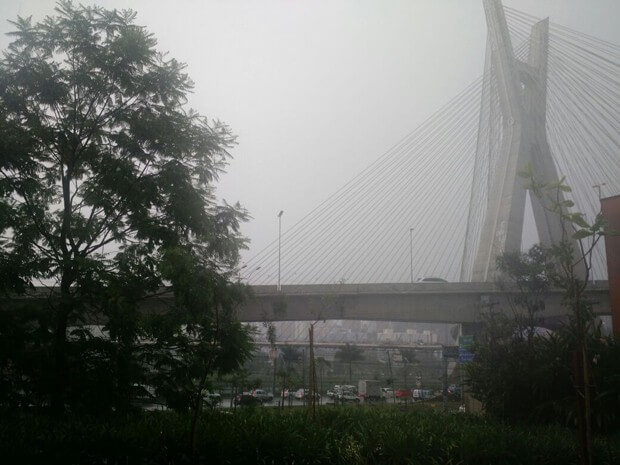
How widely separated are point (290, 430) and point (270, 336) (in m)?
9.79

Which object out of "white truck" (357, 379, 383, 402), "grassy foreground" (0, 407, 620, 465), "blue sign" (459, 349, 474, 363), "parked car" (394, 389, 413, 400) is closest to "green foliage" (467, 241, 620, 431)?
"grassy foreground" (0, 407, 620, 465)

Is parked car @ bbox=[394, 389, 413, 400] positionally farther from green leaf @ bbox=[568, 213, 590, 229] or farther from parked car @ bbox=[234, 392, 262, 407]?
green leaf @ bbox=[568, 213, 590, 229]

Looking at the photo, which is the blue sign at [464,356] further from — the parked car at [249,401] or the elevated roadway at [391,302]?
the parked car at [249,401]

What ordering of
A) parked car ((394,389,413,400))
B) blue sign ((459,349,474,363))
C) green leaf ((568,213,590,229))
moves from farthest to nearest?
1. parked car ((394,389,413,400))
2. blue sign ((459,349,474,363))
3. green leaf ((568,213,590,229))

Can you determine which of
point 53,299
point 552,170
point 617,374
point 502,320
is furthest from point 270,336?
point 552,170

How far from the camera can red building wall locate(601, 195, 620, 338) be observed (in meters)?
15.9

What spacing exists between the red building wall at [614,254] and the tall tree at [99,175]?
39.8ft

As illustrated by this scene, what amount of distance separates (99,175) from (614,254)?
614 inches

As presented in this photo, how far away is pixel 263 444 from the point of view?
7445 millimetres

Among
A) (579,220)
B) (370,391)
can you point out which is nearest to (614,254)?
(579,220)

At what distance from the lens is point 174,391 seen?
9789mm

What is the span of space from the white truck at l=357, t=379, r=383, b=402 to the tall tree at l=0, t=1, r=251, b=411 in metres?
25.0

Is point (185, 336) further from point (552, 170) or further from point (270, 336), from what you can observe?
point (552, 170)

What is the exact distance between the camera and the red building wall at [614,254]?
15867 mm
